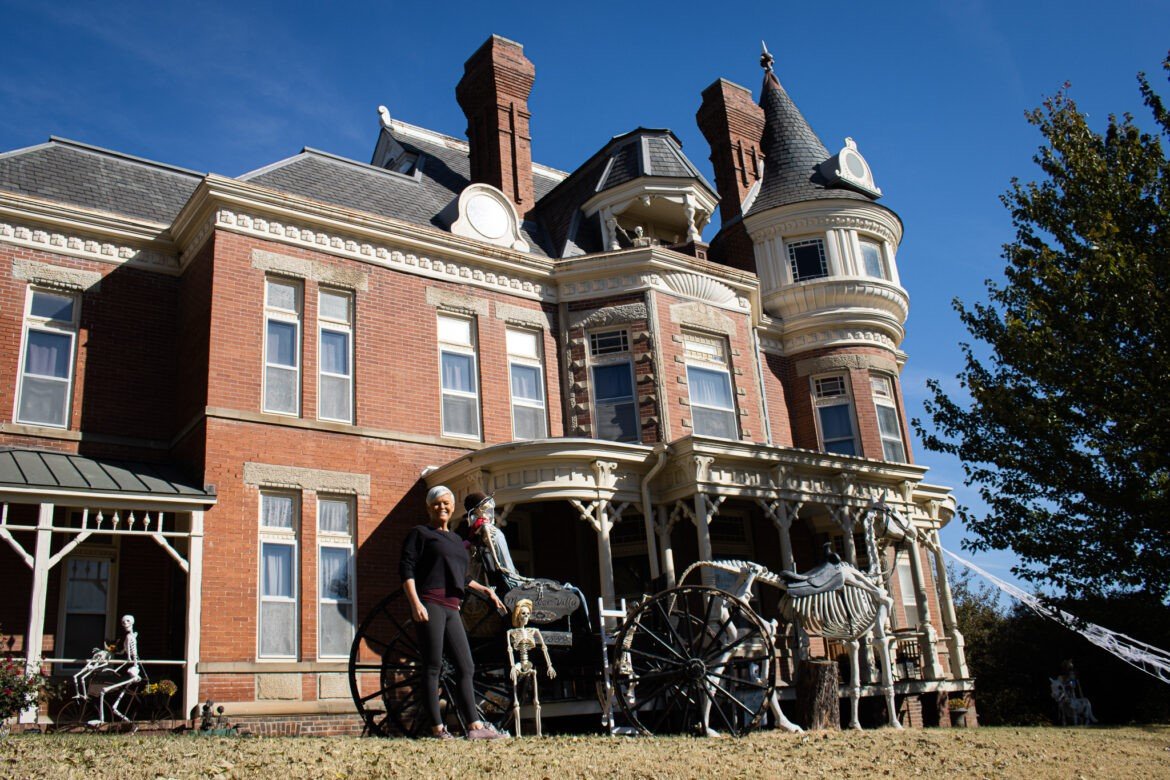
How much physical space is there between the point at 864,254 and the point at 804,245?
142 centimetres

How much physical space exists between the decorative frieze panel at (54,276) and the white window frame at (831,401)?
14.0 m

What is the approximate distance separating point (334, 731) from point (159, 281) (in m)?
8.16

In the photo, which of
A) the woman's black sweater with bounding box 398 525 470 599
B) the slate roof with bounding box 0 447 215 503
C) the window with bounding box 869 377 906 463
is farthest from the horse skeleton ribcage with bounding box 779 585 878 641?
the window with bounding box 869 377 906 463

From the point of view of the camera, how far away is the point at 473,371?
720 inches

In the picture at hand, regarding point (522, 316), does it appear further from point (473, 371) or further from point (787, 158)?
point (787, 158)

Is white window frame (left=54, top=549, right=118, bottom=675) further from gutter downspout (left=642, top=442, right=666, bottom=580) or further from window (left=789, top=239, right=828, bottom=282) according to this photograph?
window (left=789, top=239, right=828, bottom=282)

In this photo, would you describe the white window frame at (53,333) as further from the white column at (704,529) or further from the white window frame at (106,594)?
the white column at (704,529)

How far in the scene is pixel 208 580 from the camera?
14.2 meters

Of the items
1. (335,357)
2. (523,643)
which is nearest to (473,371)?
(335,357)

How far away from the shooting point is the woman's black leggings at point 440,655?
7977 mm

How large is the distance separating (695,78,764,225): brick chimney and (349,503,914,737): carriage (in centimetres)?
1338

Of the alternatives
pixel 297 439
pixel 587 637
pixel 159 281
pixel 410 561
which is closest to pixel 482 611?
pixel 587 637

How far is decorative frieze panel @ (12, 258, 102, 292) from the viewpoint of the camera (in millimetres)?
16016

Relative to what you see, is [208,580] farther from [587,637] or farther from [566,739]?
[566,739]
